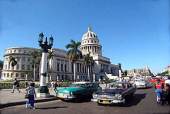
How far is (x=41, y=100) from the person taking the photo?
1934 centimetres

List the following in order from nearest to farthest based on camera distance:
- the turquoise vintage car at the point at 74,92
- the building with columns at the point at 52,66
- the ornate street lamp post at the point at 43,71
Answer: the turquoise vintage car at the point at 74,92 → the ornate street lamp post at the point at 43,71 → the building with columns at the point at 52,66

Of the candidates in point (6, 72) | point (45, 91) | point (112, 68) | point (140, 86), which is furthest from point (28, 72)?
point (45, 91)

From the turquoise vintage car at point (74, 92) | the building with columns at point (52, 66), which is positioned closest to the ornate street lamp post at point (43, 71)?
the turquoise vintage car at point (74, 92)

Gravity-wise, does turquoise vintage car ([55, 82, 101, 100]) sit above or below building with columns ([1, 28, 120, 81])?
below

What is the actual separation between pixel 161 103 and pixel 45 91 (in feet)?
33.8

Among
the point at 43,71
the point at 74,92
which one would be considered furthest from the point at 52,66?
the point at 74,92

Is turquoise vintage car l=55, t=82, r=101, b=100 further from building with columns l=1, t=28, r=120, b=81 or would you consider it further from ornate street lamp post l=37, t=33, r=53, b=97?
building with columns l=1, t=28, r=120, b=81

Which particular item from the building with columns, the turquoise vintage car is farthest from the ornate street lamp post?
the building with columns

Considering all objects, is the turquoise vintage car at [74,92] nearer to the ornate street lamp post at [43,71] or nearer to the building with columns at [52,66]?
the ornate street lamp post at [43,71]

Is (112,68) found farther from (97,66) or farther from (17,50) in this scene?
(17,50)

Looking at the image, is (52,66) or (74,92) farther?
(52,66)

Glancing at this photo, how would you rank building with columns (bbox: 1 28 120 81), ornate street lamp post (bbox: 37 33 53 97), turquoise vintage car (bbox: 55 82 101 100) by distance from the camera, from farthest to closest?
1. building with columns (bbox: 1 28 120 81)
2. ornate street lamp post (bbox: 37 33 53 97)
3. turquoise vintage car (bbox: 55 82 101 100)

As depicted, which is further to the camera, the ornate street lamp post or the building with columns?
the building with columns

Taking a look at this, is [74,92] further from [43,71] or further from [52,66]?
[52,66]
